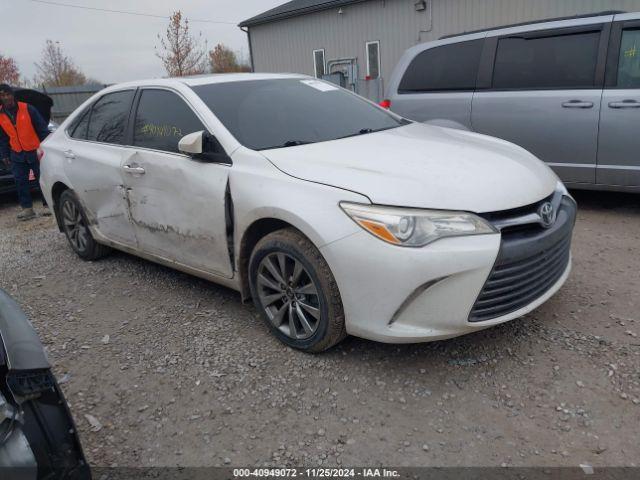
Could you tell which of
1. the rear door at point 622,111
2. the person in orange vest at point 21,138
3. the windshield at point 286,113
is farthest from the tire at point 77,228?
→ the rear door at point 622,111

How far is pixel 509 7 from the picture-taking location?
41.1ft

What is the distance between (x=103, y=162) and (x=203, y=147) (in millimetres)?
1335

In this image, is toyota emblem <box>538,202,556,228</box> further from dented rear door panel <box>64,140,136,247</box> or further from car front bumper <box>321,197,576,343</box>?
dented rear door panel <box>64,140,136,247</box>

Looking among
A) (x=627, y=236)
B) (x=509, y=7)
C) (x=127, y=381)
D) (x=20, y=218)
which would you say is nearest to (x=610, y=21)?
(x=627, y=236)

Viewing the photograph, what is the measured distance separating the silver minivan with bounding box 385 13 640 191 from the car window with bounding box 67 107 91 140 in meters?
3.43

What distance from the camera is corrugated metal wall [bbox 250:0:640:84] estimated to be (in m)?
12.1

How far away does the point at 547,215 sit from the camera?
2789 mm

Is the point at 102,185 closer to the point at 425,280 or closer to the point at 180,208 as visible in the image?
the point at 180,208

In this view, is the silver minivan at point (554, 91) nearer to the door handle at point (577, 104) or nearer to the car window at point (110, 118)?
the door handle at point (577, 104)

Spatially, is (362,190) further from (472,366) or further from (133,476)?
(133,476)

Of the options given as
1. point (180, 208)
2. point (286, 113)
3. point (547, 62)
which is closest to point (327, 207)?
point (286, 113)

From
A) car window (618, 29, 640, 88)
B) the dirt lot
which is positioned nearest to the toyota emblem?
the dirt lot

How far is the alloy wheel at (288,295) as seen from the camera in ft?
9.49

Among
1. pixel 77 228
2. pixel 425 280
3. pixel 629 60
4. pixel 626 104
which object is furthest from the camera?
pixel 77 228
